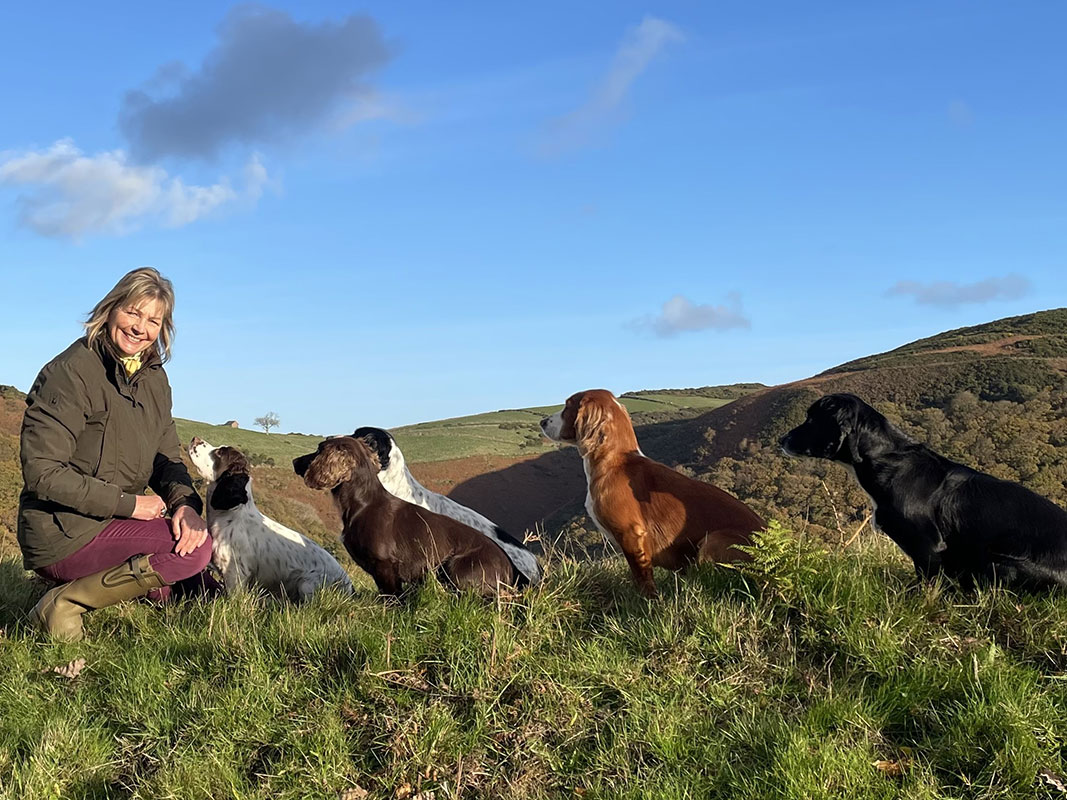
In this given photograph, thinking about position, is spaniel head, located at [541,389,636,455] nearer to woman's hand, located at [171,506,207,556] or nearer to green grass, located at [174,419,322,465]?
woman's hand, located at [171,506,207,556]

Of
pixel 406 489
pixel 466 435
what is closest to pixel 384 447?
pixel 406 489

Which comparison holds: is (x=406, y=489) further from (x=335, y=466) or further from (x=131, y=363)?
(x=131, y=363)

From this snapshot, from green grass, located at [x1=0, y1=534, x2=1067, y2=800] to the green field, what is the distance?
1732cm

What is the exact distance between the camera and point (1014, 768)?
3.42 m

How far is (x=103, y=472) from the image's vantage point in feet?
19.1

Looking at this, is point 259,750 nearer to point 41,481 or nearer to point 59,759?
point 59,759

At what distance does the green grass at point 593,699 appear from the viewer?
3611 millimetres

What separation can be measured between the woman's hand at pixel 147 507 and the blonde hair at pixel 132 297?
3.66ft

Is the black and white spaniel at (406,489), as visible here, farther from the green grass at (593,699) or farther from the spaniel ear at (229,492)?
the green grass at (593,699)

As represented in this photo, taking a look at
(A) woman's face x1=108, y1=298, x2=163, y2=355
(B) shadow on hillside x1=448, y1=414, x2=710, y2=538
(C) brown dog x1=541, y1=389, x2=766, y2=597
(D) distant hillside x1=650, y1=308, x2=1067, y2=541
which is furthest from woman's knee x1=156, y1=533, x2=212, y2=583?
(B) shadow on hillside x1=448, y1=414, x2=710, y2=538

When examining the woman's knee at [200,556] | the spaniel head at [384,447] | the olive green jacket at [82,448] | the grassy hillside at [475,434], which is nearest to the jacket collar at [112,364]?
the olive green jacket at [82,448]

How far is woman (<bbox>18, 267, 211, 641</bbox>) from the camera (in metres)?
5.60

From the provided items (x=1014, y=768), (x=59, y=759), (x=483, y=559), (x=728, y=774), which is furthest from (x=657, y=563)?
(x=59, y=759)

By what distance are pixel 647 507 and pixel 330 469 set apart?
2137 mm
